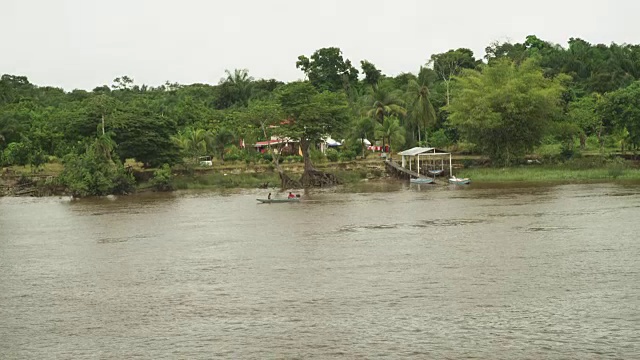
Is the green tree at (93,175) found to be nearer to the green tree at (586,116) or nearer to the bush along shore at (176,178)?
the bush along shore at (176,178)

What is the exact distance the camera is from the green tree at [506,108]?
4888 cm

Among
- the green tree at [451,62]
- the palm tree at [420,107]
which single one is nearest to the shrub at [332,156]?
the palm tree at [420,107]

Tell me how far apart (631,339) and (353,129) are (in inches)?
1751

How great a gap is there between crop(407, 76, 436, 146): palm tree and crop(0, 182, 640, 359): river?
24664 mm

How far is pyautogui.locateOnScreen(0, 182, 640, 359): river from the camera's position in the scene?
1324cm


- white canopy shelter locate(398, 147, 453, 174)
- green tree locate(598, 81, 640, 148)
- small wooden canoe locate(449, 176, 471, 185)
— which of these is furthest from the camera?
white canopy shelter locate(398, 147, 453, 174)

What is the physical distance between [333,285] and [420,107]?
4075 cm

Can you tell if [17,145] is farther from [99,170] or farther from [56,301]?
[56,301]

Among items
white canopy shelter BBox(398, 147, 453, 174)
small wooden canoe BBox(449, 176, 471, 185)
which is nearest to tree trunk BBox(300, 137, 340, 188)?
white canopy shelter BBox(398, 147, 453, 174)

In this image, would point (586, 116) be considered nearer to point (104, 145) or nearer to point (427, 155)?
point (427, 155)

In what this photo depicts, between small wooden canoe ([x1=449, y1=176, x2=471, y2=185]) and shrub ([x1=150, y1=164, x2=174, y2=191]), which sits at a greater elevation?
shrub ([x1=150, y1=164, x2=174, y2=191])

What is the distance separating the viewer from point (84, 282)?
19.5m

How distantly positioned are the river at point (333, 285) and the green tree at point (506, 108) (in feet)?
55.3

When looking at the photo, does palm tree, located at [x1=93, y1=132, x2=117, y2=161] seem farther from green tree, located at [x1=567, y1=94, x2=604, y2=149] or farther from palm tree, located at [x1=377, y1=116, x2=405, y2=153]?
green tree, located at [x1=567, y1=94, x2=604, y2=149]
